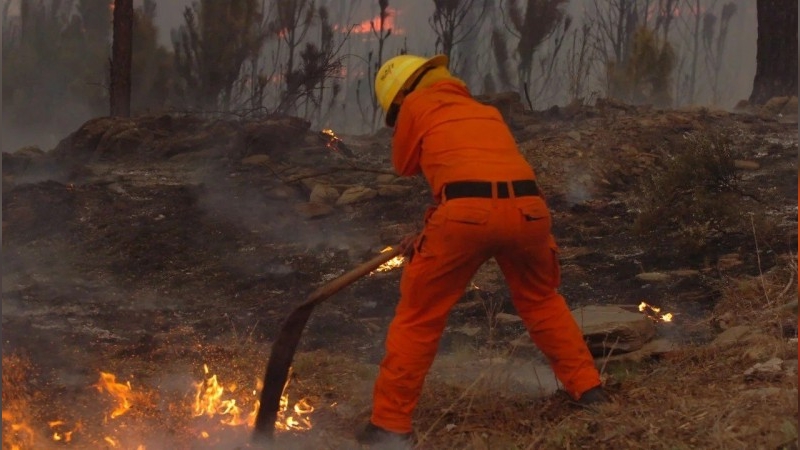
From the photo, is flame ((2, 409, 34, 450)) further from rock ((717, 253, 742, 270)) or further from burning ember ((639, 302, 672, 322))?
rock ((717, 253, 742, 270))

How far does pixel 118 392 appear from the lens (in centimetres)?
430

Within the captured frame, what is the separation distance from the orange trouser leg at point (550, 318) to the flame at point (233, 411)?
1.08m

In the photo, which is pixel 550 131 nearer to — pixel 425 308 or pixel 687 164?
pixel 687 164

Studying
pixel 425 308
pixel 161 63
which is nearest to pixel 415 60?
pixel 425 308

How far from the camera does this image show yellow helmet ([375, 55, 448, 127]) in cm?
391

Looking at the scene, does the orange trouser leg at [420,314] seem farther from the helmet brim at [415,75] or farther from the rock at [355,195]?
the rock at [355,195]

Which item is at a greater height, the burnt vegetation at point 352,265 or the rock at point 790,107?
the rock at point 790,107

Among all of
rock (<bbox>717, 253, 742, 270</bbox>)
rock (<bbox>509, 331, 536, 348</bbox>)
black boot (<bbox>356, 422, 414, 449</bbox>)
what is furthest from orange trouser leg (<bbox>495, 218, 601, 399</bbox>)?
rock (<bbox>717, 253, 742, 270</bbox>)

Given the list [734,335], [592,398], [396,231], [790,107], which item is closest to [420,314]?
[592,398]

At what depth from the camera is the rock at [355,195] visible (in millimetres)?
9008

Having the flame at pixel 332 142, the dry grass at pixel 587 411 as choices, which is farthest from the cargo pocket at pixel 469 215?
the flame at pixel 332 142

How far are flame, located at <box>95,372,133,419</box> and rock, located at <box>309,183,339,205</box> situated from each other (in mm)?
4609

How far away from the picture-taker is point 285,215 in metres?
8.79

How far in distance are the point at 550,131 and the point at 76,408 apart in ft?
25.6
